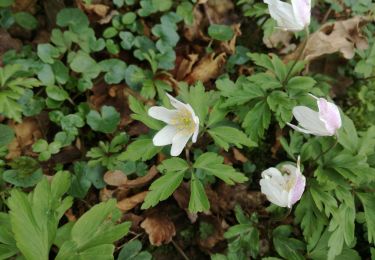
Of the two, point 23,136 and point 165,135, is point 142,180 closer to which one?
point 165,135

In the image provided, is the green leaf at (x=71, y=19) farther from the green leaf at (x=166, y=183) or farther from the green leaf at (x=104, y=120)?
the green leaf at (x=166, y=183)

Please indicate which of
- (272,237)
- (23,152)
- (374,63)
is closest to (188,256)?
(272,237)

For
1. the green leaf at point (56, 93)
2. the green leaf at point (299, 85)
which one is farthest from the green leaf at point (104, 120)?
the green leaf at point (299, 85)

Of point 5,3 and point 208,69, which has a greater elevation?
point 5,3

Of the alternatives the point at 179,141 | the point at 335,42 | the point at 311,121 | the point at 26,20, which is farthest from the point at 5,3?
the point at 335,42

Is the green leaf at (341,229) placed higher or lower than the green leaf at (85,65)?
lower

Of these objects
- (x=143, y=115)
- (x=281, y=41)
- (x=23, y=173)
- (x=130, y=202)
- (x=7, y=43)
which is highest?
(x=7, y=43)

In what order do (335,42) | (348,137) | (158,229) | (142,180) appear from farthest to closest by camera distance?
(335,42), (142,180), (158,229), (348,137)
